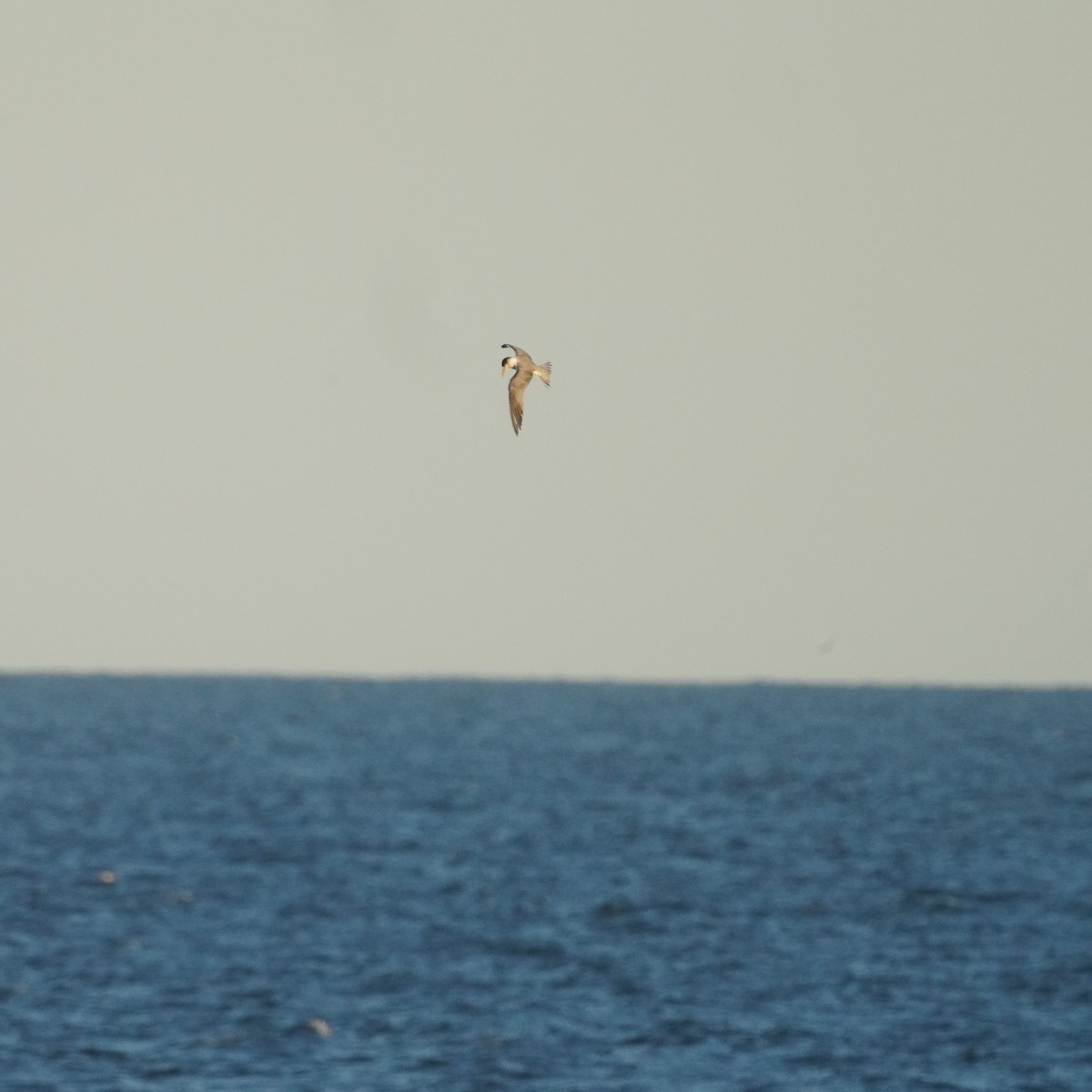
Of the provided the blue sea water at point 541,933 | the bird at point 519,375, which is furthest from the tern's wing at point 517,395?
the blue sea water at point 541,933

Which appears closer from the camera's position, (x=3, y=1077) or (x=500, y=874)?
(x=3, y=1077)

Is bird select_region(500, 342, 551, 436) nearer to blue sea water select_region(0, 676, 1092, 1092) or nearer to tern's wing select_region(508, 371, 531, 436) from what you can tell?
tern's wing select_region(508, 371, 531, 436)

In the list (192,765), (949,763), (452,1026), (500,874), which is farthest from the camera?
(949,763)

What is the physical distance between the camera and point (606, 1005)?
135 feet

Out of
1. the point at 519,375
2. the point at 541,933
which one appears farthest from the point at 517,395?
the point at 541,933

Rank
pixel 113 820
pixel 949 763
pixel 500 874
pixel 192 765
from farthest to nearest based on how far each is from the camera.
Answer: pixel 949 763, pixel 192 765, pixel 113 820, pixel 500 874

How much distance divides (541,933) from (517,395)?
33.5 metres

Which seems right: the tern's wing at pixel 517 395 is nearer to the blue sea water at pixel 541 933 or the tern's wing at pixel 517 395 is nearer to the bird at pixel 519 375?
the bird at pixel 519 375

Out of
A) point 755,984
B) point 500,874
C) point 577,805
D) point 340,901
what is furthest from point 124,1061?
point 577,805

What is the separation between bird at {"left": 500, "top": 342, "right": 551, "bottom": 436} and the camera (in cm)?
1794

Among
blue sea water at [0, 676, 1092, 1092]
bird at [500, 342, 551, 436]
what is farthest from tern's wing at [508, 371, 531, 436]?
blue sea water at [0, 676, 1092, 1092]

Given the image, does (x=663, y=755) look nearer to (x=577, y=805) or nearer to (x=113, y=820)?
(x=577, y=805)

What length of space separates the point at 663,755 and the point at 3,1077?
90.5 metres

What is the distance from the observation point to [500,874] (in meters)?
60.8
